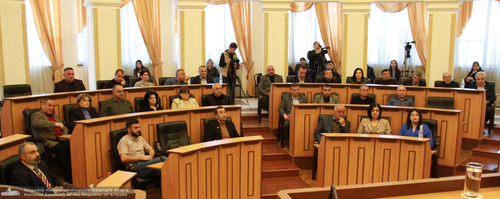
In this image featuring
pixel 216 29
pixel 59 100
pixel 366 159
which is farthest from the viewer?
pixel 216 29

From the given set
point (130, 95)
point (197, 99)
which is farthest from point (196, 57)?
point (130, 95)

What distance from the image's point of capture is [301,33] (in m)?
10.5

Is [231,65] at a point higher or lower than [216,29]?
lower

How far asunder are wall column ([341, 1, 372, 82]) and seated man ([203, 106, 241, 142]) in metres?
4.45

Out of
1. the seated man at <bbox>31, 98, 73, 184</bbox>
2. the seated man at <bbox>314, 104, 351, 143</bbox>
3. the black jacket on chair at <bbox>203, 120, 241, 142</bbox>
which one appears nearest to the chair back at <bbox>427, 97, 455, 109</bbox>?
the seated man at <bbox>314, 104, 351, 143</bbox>

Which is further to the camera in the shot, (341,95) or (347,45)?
(347,45)

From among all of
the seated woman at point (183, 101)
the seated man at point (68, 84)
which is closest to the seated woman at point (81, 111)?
the seated man at point (68, 84)

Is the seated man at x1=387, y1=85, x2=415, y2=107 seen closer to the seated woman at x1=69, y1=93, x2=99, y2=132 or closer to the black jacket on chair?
the black jacket on chair

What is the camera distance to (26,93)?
19.7 feet

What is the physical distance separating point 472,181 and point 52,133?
4.43 meters

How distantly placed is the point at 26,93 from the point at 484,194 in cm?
613

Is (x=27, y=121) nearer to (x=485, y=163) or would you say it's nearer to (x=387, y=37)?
(x=485, y=163)

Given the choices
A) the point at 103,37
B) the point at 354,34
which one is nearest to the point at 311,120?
the point at 354,34

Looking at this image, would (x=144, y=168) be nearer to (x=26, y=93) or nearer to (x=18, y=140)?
(x=18, y=140)
